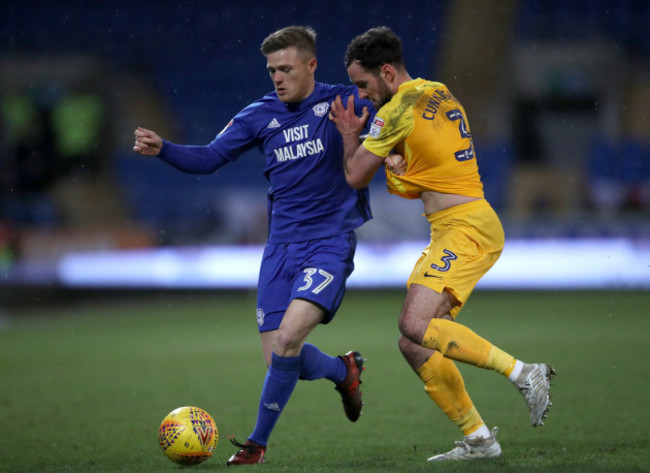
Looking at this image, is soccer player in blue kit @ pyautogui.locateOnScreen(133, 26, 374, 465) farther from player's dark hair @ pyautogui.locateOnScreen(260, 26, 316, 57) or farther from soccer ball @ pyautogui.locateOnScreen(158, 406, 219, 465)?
soccer ball @ pyautogui.locateOnScreen(158, 406, 219, 465)

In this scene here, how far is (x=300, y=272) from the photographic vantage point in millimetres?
4488

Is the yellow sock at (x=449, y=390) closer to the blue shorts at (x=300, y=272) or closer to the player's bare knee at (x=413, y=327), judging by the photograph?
the player's bare knee at (x=413, y=327)

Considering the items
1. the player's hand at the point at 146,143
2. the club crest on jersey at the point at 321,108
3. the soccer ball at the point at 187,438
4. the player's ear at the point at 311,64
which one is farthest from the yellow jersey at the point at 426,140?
the soccer ball at the point at 187,438

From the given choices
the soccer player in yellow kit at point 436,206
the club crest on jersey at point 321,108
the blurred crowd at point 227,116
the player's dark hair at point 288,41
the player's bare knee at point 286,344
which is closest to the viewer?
the soccer player in yellow kit at point 436,206

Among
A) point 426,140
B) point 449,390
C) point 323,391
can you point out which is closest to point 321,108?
point 426,140

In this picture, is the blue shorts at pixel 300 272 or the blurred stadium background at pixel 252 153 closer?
the blue shorts at pixel 300 272

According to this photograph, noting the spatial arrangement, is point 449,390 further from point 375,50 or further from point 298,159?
point 375,50

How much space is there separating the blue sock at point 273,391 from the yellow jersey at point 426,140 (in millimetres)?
1073

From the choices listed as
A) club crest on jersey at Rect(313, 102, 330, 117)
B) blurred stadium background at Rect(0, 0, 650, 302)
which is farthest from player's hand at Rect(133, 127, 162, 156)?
blurred stadium background at Rect(0, 0, 650, 302)

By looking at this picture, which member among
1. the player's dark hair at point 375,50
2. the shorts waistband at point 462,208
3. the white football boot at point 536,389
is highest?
the player's dark hair at point 375,50

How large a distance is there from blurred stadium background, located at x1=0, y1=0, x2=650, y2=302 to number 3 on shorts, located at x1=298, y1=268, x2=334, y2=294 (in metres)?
7.58

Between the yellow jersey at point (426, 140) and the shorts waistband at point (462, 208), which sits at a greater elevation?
the yellow jersey at point (426, 140)

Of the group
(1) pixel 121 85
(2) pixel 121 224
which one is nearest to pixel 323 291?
(2) pixel 121 224

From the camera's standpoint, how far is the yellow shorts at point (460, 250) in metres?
4.11
